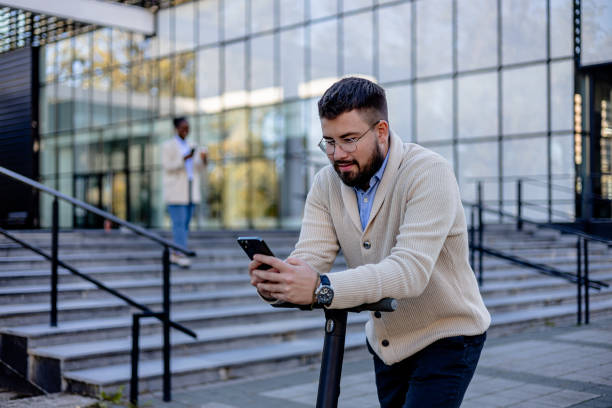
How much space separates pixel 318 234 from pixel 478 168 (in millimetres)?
16447

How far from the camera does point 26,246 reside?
680 centimetres

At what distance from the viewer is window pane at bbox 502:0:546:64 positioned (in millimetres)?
17750

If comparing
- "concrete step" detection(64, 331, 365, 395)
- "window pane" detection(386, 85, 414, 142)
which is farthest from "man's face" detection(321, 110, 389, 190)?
"window pane" detection(386, 85, 414, 142)

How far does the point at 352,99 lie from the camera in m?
2.31

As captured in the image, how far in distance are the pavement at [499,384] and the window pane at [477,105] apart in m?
11.8

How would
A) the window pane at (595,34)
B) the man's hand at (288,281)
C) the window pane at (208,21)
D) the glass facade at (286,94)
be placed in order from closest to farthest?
the man's hand at (288,281) < the window pane at (595,34) < the glass facade at (286,94) < the window pane at (208,21)

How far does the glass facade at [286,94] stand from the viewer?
17.9m

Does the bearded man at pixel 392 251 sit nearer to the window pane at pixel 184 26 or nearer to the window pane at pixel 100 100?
the window pane at pixel 184 26

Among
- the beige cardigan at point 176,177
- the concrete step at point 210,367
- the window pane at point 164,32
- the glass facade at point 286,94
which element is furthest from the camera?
the window pane at point 164,32

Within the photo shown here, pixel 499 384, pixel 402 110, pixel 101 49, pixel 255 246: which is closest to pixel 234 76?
pixel 402 110

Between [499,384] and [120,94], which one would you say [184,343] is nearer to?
[499,384]

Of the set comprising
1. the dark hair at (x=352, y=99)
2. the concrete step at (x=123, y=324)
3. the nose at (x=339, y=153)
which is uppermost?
the dark hair at (x=352, y=99)

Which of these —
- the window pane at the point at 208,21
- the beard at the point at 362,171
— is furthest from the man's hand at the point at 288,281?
the window pane at the point at 208,21

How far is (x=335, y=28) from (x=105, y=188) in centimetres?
964
